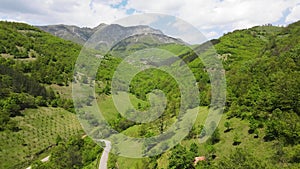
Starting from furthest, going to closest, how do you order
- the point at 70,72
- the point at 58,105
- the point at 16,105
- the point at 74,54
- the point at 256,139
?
1. the point at 74,54
2. the point at 70,72
3. the point at 58,105
4. the point at 16,105
5. the point at 256,139

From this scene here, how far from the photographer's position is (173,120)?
50188mm

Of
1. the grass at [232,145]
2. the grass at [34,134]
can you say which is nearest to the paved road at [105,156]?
the grass at [232,145]

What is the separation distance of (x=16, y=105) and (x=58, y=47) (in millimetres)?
101887

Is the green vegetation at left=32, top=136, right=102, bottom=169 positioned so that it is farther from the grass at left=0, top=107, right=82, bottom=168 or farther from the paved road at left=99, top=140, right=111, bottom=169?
the grass at left=0, top=107, right=82, bottom=168

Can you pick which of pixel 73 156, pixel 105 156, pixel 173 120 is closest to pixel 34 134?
pixel 73 156

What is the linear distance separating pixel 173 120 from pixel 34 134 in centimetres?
4172

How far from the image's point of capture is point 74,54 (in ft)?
563

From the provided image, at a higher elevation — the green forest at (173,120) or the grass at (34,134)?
the green forest at (173,120)

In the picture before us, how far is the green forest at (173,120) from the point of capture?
30172mm

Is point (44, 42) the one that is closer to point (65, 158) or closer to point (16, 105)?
point (16, 105)

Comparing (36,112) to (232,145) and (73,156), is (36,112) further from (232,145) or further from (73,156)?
(232,145)

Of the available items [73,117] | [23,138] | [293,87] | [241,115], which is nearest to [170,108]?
[241,115]

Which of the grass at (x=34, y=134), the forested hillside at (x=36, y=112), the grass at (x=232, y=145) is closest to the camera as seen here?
the grass at (x=232, y=145)

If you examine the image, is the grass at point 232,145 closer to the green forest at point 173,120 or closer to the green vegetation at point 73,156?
the green forest at point 173,120
